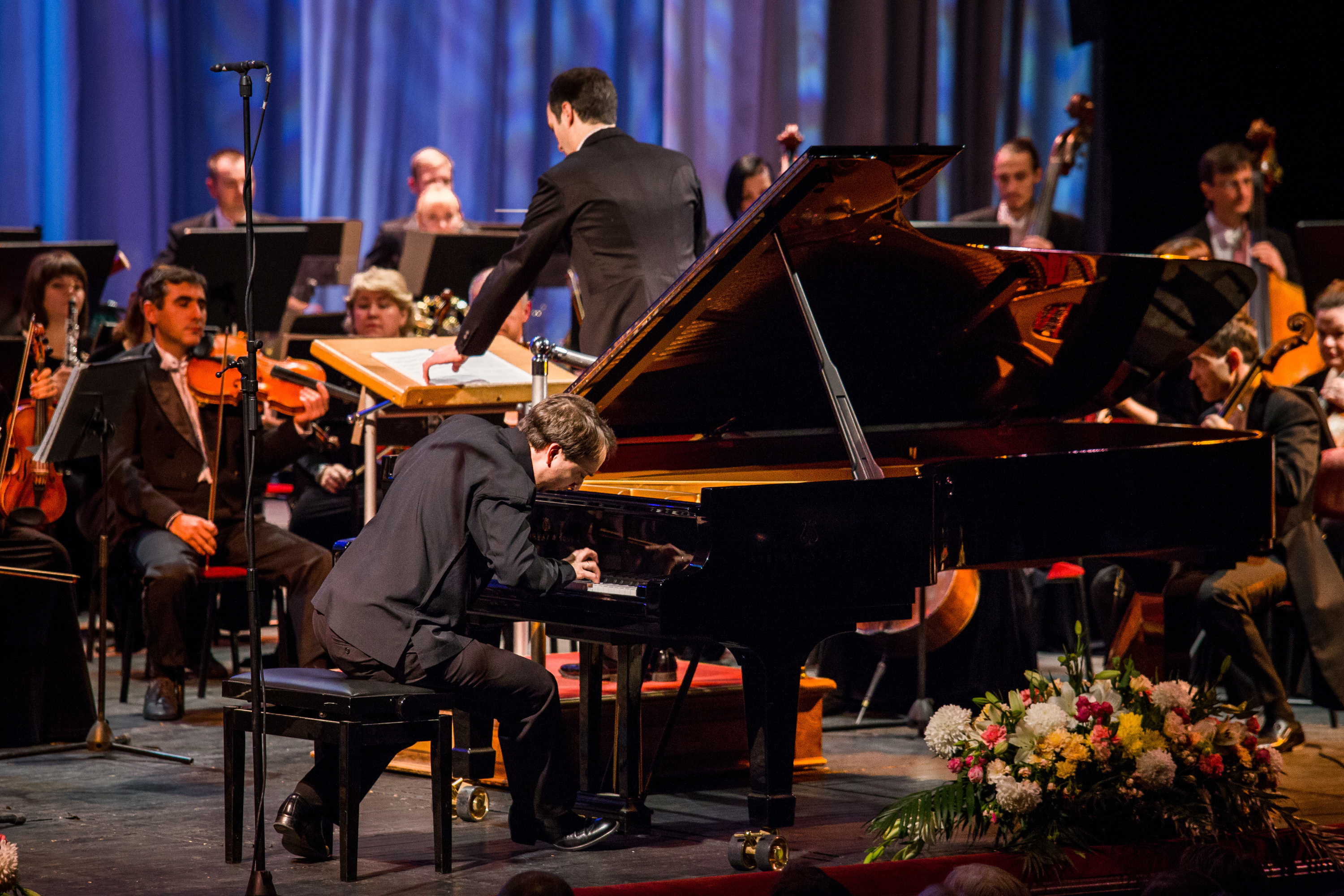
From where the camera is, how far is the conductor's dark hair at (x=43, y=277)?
6.38 m

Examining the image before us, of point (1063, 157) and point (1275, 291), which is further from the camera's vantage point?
point (1063, 157)

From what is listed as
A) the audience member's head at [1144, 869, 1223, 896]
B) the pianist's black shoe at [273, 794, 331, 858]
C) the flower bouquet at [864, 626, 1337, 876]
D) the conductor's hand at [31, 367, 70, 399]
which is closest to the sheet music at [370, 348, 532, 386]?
the conductor's hand at [31, 367, 70, 399]

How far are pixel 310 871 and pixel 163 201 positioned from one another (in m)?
5.20

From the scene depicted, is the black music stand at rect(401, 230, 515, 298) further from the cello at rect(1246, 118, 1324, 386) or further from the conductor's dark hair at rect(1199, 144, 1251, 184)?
the cello at rect(1246, 118, 1324, 386)

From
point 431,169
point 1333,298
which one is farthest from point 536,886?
point 431,169

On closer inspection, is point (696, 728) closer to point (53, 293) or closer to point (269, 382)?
point (269, 382)

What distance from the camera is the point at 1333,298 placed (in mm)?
5742

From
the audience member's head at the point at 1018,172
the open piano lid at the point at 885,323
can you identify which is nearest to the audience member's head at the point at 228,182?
the audience member's head at the point at 1018,172

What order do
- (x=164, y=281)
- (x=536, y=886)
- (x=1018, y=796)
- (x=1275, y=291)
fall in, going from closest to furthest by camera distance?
1. (x=536, y=886)
2. (x=1018, y=796)
3. (x=164, y=281)
4. (x=1275, y=291)

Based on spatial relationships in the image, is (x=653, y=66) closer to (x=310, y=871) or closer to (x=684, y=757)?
(x=684, y=757)

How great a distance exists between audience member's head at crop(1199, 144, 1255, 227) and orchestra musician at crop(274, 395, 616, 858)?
4.31 meters

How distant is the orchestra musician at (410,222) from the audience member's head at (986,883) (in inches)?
210

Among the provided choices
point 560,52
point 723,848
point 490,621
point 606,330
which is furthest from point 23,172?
point 723,848

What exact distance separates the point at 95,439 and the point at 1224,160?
4684 mm
